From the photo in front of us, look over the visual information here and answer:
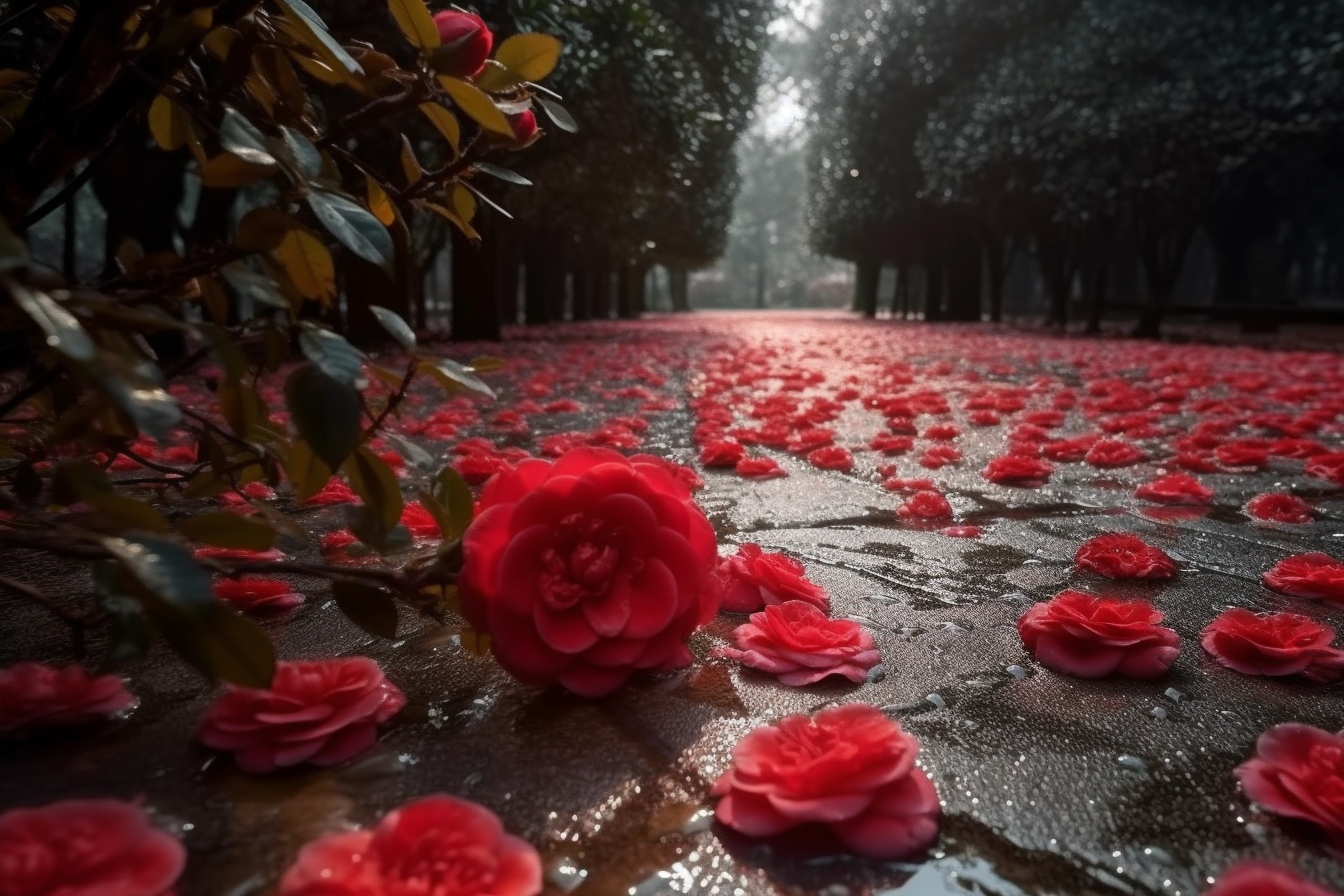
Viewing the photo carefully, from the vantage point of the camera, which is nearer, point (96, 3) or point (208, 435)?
A: point (96, 3)

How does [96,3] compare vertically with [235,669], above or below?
above

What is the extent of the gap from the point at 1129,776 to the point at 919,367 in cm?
823

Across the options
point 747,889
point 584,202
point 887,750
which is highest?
point 584,202

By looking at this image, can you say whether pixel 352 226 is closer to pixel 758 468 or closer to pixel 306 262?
pixel 306 262

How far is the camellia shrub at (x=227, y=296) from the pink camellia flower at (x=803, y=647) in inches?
21.3

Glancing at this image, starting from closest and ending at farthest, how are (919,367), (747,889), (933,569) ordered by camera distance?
(747,889), (933,569), (919,367)

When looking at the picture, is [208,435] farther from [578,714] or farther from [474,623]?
[578,714]

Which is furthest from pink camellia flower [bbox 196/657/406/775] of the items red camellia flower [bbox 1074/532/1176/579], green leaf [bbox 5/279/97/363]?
red camellia flower [bbox 1074/532/1176/579]

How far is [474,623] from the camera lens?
46.9 inches

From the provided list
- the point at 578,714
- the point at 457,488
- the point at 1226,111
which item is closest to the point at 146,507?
the point at 457,488

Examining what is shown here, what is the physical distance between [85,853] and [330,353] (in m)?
0.52

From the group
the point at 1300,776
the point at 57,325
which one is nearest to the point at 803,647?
the point at 1300,776

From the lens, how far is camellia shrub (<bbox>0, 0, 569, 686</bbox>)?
0.80m

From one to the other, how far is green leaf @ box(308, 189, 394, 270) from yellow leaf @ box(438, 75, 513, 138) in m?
0.22
